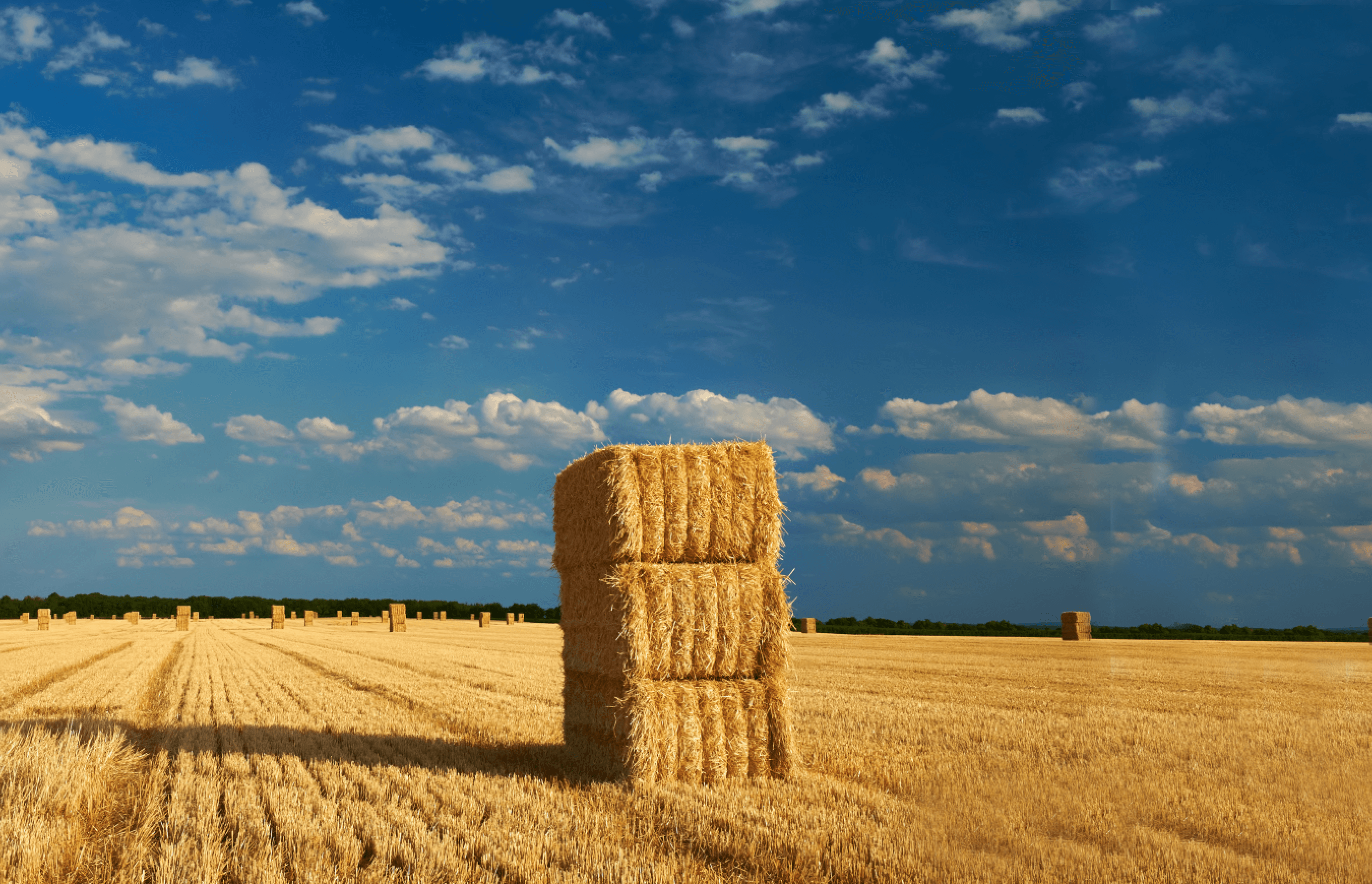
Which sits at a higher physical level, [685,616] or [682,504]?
[682,504]

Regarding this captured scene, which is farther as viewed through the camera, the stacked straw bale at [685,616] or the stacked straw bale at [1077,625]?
the stacked straw bale at [1077,625]

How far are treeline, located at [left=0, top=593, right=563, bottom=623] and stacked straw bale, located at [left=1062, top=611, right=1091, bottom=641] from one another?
6233cm

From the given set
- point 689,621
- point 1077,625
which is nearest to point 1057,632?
point 1077,625

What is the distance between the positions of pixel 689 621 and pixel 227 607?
126096 millimetres

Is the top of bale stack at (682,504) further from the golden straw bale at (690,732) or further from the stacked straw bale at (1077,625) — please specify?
the stacked straw bale at (1077,625)

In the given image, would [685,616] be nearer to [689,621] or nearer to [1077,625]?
[689,621]

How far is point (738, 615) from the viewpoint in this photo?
9.11 meters

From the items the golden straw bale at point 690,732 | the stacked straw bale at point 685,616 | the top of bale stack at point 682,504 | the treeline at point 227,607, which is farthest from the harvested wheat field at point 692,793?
the treeline at point 227,607

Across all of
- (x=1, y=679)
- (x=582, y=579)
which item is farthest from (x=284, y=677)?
(x=582, y=579)

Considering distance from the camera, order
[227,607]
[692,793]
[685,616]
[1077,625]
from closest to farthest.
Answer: [692,793]
[685,616]
[1077,625]
[227,607]

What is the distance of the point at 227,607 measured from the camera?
4678 inches

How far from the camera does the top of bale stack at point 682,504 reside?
9.03 meters

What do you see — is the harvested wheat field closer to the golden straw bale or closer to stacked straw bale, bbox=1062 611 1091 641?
the golden straw bale

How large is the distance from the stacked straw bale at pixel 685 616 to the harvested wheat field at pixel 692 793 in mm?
435
